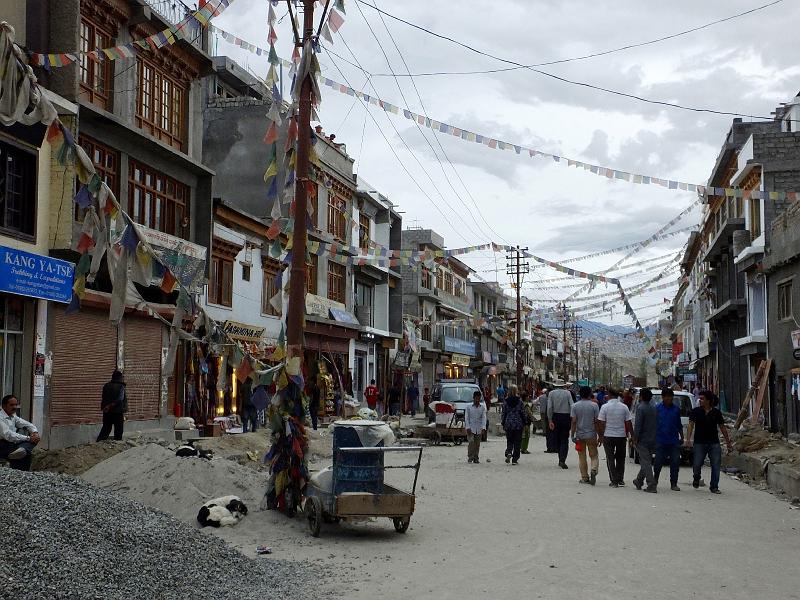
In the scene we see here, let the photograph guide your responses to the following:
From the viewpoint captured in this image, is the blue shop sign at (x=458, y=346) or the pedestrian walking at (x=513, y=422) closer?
the pedestrian walking at (x=513, y=422)

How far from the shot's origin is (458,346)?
65750mm

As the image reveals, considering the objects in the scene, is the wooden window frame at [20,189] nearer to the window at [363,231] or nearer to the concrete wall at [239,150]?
the concrete wall at [239,150]

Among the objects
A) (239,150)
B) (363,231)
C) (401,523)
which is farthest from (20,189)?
(363,231)

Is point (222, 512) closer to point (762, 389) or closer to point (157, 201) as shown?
point (157, 201)

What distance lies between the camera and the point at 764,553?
941 cm

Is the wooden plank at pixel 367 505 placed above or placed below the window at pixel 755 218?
below

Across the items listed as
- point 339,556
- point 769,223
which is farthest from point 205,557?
point 769,223

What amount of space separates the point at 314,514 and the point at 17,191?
11.4 meters

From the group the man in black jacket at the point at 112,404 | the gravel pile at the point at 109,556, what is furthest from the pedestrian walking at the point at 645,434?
the man in black jacket at the point at 112,404

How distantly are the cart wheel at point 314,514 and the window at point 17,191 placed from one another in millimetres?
10230

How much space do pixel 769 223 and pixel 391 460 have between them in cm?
1765

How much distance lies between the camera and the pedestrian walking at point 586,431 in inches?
630

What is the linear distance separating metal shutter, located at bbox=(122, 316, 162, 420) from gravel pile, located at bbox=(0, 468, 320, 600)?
13819mm

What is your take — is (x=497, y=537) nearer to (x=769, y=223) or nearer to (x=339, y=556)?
(x=339, y=556)
